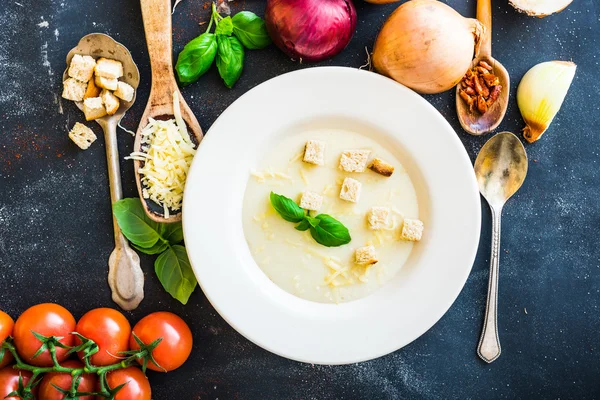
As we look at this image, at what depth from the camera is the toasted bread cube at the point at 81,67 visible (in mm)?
1651

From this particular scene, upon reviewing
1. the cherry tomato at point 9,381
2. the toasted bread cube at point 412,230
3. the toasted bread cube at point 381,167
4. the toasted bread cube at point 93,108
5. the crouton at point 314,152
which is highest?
the toasted bread cube at point 93,108

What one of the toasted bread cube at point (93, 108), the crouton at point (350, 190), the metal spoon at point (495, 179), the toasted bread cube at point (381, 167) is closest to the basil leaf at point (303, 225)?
the crouton at point (350, 190)

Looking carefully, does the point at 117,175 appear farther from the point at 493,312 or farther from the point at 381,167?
the point at 493,312

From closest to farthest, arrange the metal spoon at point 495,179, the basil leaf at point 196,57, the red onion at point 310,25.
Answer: the red onion at point 310,25 → the basil leaf at point 196,57 → the metal spoon at point 495,179

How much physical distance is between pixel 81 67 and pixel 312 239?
86 centimetres

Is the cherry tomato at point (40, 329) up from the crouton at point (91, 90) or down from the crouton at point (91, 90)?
down

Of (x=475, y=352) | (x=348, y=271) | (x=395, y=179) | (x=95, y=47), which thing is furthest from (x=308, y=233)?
(x=95, y=47)

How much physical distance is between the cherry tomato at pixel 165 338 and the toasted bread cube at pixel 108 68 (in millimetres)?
723

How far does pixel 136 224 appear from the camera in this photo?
1.65 metres

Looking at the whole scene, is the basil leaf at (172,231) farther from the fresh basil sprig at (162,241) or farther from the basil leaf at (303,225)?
the basil leaf at (303,225)

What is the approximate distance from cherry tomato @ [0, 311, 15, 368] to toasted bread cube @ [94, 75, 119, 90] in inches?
29.0

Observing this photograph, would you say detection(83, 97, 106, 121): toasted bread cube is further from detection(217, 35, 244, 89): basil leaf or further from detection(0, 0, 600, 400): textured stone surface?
detection(217, 35, 244, 89): basil leaf

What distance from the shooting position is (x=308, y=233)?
1616mm

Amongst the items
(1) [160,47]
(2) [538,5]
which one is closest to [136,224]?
(1) [160,47]
